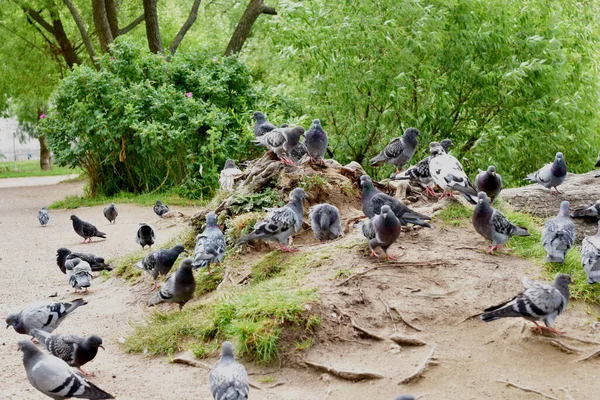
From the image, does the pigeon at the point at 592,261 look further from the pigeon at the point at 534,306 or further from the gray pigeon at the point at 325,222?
the gray pigeon at the point at 325,222

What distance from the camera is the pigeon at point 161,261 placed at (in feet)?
26.9

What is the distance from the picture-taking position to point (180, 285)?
7.22 metres

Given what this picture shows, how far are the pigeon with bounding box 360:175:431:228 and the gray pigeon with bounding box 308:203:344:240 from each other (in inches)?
14.6

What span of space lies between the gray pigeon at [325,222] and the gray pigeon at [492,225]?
1.55 m

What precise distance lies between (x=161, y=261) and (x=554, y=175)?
201 inches

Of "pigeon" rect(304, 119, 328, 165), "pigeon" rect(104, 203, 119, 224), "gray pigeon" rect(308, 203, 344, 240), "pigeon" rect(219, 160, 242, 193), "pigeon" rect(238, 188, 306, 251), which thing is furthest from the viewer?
"pigeon" rect(104, 203, 119, 224)

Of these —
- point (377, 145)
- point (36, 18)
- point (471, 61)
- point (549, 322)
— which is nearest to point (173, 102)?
point (377, 145)

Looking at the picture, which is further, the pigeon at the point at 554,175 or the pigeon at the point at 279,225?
the pigeon at the point at 554,175

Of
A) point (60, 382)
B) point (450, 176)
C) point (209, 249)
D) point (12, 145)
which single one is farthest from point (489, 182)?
point (12, 145)

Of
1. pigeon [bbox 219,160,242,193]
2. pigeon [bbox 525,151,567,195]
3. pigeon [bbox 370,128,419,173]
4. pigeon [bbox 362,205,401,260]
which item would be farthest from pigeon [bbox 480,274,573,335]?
pigeon [bbox 219,160,242,193]

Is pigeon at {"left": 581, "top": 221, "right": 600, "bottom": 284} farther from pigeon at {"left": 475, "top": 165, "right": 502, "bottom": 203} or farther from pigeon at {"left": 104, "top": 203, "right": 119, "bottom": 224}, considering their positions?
pigeon at {"left": 104, "top": 203, "right": 119, "bottom": 224}

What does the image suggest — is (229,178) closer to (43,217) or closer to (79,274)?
(79,274)

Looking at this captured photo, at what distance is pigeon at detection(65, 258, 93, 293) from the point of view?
8984 mm

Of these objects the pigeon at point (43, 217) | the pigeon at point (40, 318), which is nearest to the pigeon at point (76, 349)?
the pigeon at point (40, 318)
